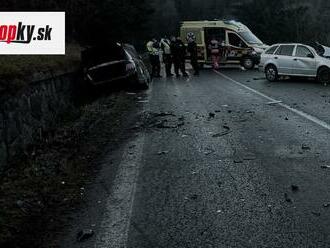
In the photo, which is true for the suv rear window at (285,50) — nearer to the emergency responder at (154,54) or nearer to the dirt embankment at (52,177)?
the emergency responder at (154,54)

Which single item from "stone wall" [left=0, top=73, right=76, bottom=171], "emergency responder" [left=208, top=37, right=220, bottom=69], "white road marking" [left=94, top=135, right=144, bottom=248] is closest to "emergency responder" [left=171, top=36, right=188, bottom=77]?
"emergency responder" [left=208, top=37, right=220, bottom=69]

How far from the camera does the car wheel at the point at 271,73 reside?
20.3 metres

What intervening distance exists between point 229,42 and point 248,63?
1592mm

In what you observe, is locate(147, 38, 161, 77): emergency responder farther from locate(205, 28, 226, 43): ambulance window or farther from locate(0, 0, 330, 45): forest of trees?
locate(205, 28, 226, 43): ambulance window

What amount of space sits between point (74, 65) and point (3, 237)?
37.1ft

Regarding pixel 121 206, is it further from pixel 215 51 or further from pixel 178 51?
pixel 215 51

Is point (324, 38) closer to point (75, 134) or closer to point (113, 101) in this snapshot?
point (113, 101)

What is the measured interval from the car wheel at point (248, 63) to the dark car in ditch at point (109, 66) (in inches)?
497

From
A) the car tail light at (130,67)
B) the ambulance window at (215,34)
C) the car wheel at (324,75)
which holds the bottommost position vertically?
the car wheel at (324,75)

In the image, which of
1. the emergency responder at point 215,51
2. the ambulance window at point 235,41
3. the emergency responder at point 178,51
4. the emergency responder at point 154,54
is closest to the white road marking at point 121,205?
the emergency responder at point 154,54

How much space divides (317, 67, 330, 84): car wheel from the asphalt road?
736 cm

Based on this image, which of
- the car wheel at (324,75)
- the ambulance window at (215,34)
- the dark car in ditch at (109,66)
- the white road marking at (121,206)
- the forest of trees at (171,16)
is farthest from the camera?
the ambulance window at (215,34)

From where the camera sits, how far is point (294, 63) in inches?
768

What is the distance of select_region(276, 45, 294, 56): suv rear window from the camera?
1984 centimetres
